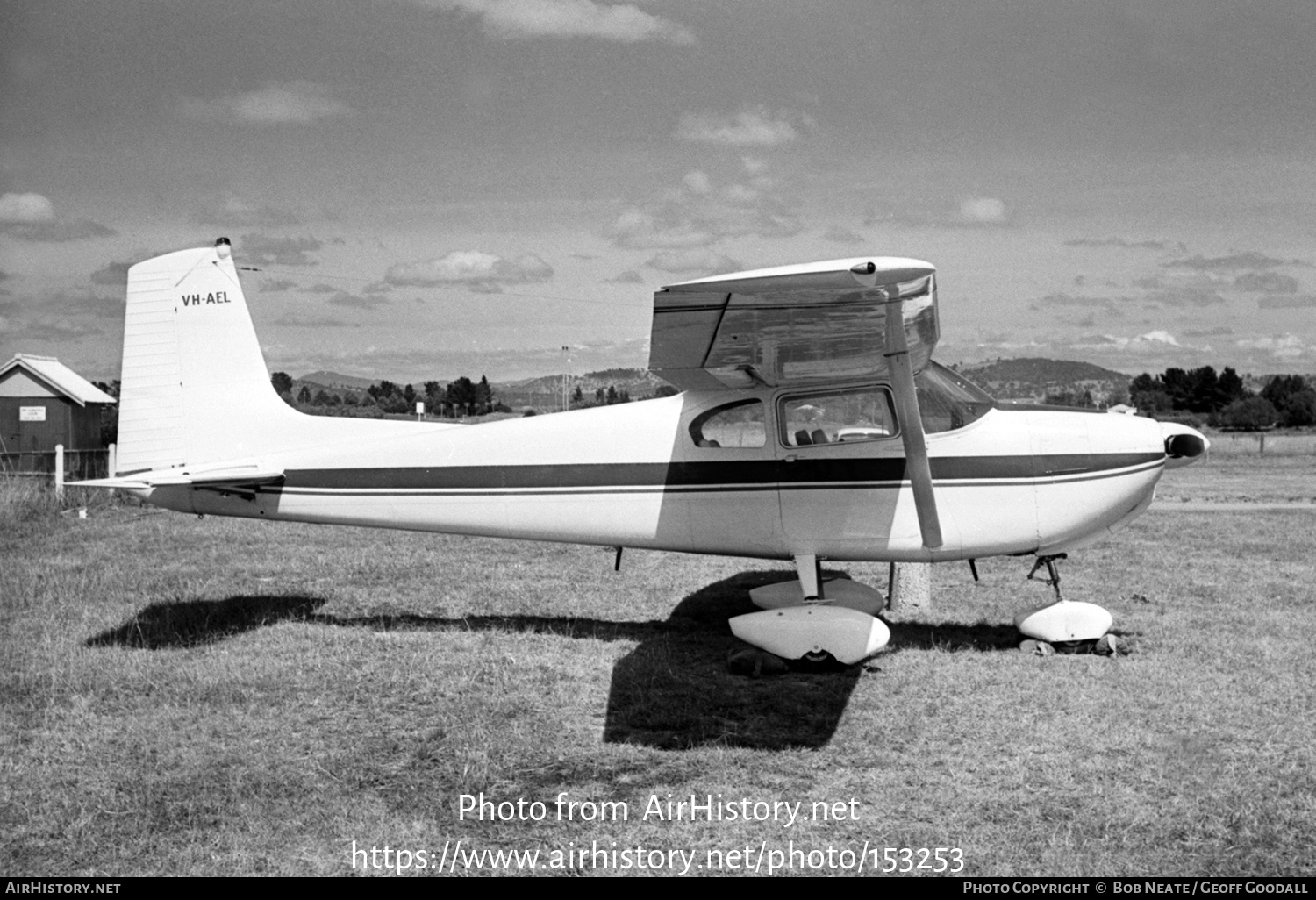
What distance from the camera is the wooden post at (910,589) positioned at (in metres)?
8.52

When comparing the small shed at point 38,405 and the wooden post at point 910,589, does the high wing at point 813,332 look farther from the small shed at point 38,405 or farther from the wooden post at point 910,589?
the small shed at point 38,405

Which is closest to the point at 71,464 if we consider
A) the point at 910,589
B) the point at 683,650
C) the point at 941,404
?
the point at 683,650

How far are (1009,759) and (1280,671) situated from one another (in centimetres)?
272

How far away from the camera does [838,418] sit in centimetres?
707

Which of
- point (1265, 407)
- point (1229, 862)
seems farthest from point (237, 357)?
point (1265, 407)

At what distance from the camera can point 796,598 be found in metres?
7.90

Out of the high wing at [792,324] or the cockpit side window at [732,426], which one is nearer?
the high wing at [792,324]

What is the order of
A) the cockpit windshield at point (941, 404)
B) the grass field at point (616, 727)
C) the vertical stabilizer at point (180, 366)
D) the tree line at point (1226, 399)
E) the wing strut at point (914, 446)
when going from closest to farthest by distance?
1. the grass field at point (616, 727)
2. the wing strut at point (914, 446)
3. the cockpit windshield at point (941, 404)
4. the vertical stabilizer at point (180, 366)
5. the tree line at point (1226, 399)

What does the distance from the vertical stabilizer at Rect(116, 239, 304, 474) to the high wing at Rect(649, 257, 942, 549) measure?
139 inches

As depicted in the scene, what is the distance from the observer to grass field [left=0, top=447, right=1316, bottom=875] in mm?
4180

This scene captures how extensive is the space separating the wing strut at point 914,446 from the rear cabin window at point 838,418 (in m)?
0.17

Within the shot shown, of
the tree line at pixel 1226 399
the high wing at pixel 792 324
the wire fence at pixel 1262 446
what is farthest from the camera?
the tree line at pixel 1226 399

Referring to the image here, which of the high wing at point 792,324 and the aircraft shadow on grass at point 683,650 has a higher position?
the high wing at point 792,324

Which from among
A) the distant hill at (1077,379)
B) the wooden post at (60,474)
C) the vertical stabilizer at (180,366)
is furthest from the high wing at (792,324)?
the distant hill at (1077,379)
